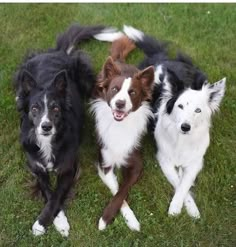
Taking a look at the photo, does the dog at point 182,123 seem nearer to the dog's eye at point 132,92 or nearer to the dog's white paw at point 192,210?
the dog's white paw at point 192,210

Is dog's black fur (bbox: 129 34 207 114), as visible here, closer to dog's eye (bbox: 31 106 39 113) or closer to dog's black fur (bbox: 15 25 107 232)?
dog's black fur (bbox: 15 25 107 232)

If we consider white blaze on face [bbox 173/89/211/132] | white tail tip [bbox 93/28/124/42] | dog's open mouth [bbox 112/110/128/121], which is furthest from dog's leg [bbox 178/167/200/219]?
white tail tip [bbox 93/28/124/42]

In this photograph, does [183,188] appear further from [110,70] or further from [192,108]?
[110,70]

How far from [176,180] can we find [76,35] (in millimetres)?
2563

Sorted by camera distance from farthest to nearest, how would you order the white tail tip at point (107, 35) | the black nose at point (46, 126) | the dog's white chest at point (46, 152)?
the white tail tip at point (107, 35)
the dog's white chest at point (46, 152)
the black nose at point (46, 126)

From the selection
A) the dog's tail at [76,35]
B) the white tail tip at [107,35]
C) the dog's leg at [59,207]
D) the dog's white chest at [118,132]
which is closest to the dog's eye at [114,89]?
the dog's white chest at [118,132]

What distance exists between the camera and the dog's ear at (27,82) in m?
4.11

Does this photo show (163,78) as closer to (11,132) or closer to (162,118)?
(162,118)

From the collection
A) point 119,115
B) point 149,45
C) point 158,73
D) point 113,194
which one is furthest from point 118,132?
point 149,45

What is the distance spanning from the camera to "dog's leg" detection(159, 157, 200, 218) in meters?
4.43

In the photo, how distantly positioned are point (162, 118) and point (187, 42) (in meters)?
2.28

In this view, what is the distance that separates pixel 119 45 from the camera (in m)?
6.01

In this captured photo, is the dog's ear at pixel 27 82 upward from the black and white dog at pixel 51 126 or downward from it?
upward

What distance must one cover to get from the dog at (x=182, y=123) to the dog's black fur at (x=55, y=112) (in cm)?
90
